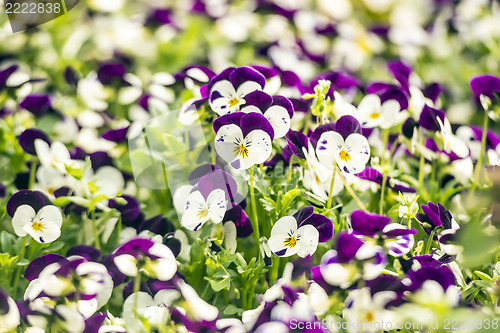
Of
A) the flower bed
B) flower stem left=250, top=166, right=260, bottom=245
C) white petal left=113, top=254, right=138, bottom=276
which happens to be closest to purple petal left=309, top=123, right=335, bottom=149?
the flower bed

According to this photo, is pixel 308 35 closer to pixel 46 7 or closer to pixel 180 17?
pixel 180 17

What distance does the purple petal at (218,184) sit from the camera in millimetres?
896

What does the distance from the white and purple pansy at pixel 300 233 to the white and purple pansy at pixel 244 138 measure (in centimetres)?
11

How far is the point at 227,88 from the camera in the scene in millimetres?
952

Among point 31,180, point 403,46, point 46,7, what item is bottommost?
point 403,46

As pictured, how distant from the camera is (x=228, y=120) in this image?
0.87m

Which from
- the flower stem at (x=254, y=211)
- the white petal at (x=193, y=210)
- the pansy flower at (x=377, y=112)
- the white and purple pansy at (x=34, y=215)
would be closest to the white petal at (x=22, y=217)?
the white and purple pansy at (x=34, y=215)

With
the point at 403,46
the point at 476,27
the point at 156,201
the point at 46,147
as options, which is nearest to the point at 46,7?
the point at 46,147

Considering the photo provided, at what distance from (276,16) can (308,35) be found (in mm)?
158

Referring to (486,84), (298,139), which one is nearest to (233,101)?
(298,139)

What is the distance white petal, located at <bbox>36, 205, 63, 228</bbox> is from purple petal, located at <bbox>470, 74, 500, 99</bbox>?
30.6 inches

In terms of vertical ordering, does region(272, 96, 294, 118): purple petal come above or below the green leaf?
above

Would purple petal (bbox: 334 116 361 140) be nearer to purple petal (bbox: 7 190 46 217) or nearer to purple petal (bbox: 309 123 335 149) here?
purple petal (bbox: 309 123 335 149)

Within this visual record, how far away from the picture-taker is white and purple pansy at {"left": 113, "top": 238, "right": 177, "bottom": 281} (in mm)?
807
